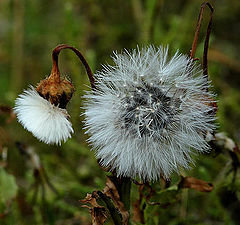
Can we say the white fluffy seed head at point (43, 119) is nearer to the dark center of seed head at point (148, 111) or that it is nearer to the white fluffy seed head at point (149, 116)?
the white fluffy seed head at point (149, 116)

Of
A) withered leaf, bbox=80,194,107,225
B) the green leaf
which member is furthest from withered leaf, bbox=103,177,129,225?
the green leaf

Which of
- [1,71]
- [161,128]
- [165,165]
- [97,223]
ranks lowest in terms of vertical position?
[97,223]

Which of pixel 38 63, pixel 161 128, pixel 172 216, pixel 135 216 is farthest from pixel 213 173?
pixel 38 63

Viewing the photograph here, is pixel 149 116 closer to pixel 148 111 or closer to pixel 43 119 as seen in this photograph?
pixel 148 111

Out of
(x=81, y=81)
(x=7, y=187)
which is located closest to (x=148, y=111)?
(x=7, y=187)

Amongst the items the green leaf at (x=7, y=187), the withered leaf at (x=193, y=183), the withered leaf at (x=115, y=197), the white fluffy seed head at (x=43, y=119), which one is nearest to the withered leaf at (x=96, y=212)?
the withered leaf at (x=115, y=197)

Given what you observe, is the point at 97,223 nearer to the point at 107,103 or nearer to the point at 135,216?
the point at 135,216
